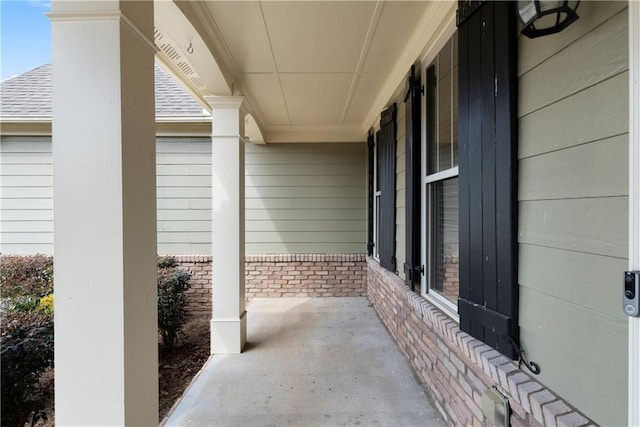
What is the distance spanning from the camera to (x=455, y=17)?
73.5 inches

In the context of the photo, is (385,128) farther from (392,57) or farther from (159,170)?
(159,170)

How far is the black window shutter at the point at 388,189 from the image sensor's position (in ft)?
11.2

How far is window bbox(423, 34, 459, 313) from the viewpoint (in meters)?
2.07

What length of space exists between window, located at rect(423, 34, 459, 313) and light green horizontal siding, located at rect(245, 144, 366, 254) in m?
3.07

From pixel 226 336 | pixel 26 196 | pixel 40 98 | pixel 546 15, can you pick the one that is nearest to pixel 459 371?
pixel 546 15

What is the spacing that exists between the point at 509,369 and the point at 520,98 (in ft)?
3.89

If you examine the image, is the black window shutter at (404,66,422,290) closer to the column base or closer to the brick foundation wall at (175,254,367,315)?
the column base

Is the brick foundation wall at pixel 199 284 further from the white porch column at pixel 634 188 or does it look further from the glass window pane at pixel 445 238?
the white porch column at pixel 634 188

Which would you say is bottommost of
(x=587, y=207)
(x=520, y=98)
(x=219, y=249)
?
(x=219, y=249)

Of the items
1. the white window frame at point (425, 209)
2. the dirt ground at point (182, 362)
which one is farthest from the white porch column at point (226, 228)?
the white window frame at point (425, 209)

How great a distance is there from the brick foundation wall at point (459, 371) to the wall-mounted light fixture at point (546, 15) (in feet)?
4.29

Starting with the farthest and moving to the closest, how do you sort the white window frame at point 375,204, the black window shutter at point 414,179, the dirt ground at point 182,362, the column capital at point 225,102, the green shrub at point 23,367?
the white window frame at point 375,204 < the column capital at point 225,102 < the dirt ground at point 182,362 < the black window shutter at point 414,179 < the green shrub at point 23,367

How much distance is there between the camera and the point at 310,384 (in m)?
2.64

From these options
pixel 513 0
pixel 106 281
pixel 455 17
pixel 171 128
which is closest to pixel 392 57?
pixel 455 17
